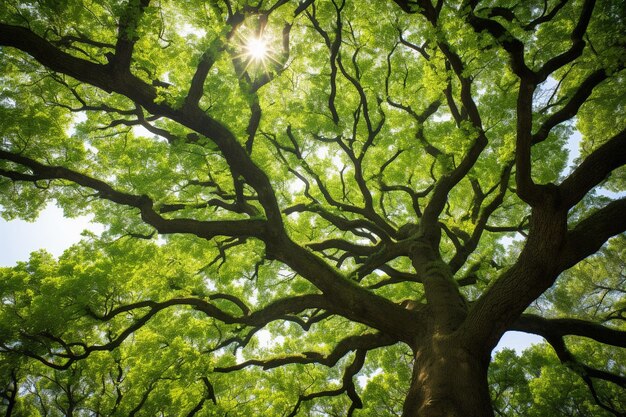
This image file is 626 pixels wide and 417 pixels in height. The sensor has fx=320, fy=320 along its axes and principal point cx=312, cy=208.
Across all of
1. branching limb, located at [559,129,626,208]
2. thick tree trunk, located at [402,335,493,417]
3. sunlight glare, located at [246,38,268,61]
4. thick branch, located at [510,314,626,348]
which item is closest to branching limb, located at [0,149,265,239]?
thick tree trunk, located at [402,335,493,417]

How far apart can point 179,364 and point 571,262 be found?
8813 millimetres

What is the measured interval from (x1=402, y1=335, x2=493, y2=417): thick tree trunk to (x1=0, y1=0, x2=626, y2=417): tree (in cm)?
3

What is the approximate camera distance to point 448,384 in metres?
4.15

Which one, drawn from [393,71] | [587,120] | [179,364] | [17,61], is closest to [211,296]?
[179,364]

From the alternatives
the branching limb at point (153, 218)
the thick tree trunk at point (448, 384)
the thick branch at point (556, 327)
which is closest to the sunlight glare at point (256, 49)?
the branching limb at point (153, 218)

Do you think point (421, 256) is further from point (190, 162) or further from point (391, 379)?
point (391, 379)

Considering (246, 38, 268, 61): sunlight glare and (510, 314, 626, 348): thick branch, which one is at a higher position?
(246, 38, 268, 61): sunlight glare

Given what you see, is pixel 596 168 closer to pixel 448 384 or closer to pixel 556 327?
pixel 448 384

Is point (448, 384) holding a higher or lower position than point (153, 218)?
lower

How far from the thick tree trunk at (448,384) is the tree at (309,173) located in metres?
0.03

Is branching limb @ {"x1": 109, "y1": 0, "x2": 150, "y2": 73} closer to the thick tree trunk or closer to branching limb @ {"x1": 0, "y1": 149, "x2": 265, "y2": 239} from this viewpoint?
branching limb @ {"x1": 0, "y1": 149, "x2": 265, "y2": 239}

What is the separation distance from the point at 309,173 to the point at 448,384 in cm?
617

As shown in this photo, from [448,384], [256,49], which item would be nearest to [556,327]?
[448,384]

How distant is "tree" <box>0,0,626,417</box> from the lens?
4.54 m
